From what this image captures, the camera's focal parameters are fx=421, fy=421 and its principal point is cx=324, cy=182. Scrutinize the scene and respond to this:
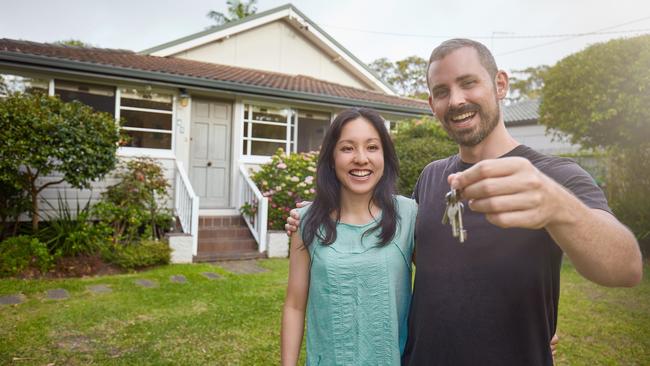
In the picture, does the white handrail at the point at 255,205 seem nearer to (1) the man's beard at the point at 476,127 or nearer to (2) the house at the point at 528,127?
(1) the man's beard at the point at 476,127

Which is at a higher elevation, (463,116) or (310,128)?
(310,128)

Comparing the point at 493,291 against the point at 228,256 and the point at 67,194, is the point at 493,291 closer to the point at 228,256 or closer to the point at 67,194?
the point at 228,256

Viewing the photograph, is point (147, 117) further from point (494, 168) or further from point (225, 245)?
point (494, 168)

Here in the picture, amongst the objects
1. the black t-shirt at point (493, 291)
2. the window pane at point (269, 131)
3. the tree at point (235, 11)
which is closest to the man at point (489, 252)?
the black t-shirt at point (493, 291)

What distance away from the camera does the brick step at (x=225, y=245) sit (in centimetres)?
777

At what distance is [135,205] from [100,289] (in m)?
2.36

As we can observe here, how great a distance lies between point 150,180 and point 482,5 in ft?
58.5

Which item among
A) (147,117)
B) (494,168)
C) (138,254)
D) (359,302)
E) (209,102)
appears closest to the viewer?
(494,168)

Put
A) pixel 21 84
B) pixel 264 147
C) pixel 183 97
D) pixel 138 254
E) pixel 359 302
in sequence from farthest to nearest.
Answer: pixel 264 147 → pixel 183 97 → pixel 21 84 → pixel 138 254 → pixel 359 302

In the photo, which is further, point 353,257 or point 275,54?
point 275,54

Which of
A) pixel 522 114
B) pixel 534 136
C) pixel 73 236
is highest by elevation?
pixel 522 114

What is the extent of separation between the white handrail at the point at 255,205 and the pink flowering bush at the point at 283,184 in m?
0.17

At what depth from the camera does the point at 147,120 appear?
8.96 metres

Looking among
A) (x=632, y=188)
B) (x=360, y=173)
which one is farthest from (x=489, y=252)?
(x=632, y=188)
